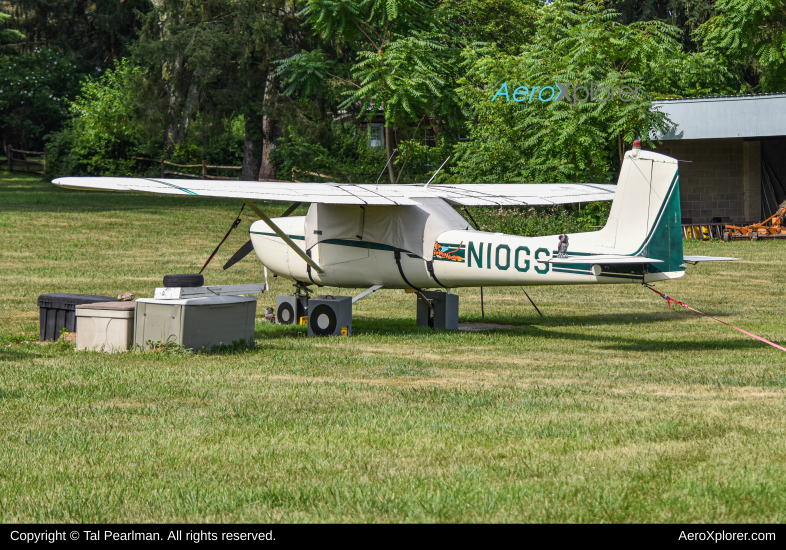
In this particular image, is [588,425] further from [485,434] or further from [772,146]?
[772,146]

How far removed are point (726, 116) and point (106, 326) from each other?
26025 millimetres

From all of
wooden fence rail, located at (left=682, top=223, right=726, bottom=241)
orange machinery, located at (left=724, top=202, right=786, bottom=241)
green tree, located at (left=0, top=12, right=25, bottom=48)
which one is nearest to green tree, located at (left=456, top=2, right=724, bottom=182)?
wooden fence rail, located at (left=682, top=223, right=726, bottom=241)

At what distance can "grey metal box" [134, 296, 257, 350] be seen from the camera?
1080 centimetres

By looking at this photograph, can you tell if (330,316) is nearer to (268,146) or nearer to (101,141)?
(268,146)

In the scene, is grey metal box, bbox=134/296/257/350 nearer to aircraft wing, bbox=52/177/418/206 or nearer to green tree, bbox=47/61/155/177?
aircraft wing, bbox=52/177/418/206

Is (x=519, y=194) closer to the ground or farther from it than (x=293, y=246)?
farther from it

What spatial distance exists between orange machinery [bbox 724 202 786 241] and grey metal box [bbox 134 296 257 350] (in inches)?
963

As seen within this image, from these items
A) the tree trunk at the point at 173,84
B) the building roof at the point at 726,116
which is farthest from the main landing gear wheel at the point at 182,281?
the tree trunk at the point at 173,84

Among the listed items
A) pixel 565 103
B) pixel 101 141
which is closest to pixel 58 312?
pixel 565 103

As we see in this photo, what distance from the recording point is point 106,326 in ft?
36.4

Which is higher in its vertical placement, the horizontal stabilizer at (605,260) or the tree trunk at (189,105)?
the tree trunk at (189,105)

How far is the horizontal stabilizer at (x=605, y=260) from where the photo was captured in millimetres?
10977

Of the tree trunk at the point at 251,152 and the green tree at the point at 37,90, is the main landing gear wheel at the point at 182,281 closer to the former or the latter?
the tree trunk at the point at 251,152

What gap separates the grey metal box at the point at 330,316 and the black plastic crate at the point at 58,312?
9.50 feet
